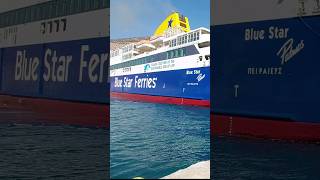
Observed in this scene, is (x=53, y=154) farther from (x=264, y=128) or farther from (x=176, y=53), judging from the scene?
(x=176, y=53)

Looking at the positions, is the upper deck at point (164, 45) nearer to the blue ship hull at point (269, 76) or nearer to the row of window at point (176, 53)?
the row of window at point (176, 53)

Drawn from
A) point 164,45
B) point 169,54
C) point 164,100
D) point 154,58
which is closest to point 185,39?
point 169,54

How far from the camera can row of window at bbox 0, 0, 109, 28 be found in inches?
760

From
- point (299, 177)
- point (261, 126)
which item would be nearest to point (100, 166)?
point (299, 177)

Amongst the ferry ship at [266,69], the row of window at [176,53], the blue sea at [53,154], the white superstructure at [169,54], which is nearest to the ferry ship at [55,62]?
the blue sea at [53,154]

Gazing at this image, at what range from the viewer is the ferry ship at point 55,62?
Result: 18891 millimetres

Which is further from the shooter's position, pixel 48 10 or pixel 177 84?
pixel 177 84

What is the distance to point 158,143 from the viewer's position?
40.3 feet

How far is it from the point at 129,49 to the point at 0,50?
1617 cm

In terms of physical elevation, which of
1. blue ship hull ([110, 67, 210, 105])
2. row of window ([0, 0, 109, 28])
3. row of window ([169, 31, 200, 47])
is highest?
row of window ([0, 0, 109, 28])

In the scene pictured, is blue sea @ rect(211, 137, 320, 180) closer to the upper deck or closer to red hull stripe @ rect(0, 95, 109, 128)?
red hull stripe @ rect(0, 95, 109, 128)

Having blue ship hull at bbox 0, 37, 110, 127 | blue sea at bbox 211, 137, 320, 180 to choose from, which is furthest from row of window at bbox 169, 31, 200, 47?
blue sea at bbox 211, 137, 320, 180

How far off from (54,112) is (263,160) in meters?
14.0

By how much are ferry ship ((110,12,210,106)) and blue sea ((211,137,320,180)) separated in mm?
10601
